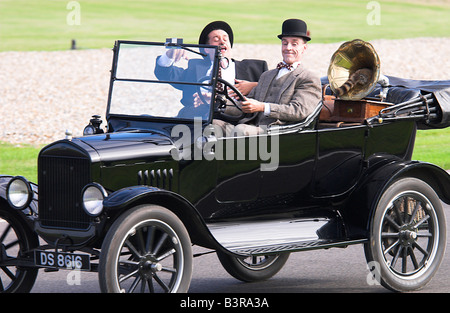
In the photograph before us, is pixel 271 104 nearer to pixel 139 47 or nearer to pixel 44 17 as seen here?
pixel 139 47

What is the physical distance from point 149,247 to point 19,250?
1.09 m

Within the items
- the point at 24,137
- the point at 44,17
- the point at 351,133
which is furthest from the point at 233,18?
the point at 351,133

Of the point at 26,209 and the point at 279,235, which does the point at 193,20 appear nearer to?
the point at 279,235

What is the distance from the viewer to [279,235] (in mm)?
6094

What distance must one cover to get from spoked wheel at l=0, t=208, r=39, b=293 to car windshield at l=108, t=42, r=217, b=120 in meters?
1.07

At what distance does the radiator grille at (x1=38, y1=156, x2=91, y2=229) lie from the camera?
17.6ft

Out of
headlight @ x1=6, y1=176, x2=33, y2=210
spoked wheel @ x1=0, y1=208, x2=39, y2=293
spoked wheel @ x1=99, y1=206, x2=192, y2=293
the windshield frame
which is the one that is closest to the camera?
spoked wheel @ x1=99, y1=206, x2=192, y2=293

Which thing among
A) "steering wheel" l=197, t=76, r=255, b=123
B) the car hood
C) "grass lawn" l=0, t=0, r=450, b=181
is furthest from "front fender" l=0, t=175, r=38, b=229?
"grass lawn" l=0, t=0, r=450, b=181

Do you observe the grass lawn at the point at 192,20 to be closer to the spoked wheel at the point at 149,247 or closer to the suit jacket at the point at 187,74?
the suit jacket at the point at 187,74

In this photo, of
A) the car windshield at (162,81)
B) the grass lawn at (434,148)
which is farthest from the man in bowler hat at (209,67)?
the grass lawn at (434,148)

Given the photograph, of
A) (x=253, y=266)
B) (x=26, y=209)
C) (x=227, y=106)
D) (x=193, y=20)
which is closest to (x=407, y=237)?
(x=253, y=266)

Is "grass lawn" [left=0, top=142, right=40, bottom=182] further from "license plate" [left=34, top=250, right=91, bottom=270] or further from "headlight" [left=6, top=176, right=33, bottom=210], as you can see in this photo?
"license plate" [left=34, top=250, right=91, bottom=270]

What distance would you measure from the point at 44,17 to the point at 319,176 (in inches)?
1223

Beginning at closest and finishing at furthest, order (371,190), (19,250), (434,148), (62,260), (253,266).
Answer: (62,260), (19,250), (371,190), (253,266), (434,148)
